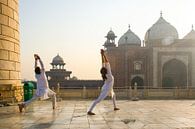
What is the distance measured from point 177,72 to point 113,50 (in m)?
8.55

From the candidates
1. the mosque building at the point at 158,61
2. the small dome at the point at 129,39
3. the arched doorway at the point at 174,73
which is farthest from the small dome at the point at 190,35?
the arched doorway at the point at 174,73

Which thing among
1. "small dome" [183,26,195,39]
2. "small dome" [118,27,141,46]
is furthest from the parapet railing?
"small dome" [183,26,195,39]

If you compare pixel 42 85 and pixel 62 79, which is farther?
pixel 62 79

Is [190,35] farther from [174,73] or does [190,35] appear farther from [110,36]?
[110,36]

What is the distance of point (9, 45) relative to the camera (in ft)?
36.0

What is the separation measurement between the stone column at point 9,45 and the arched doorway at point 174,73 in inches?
1127

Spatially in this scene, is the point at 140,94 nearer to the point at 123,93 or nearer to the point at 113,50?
the point at 123,93

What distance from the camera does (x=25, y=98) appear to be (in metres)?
12.2

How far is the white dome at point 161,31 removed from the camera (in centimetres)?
4162

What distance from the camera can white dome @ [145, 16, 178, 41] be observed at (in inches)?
1639

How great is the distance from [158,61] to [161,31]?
6.17m

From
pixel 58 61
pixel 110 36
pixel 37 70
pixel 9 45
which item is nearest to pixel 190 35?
pixel 110 36

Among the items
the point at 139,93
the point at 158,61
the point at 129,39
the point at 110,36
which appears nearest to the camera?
the point at 139,93

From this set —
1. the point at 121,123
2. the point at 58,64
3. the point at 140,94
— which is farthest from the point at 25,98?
the point at 58,64
